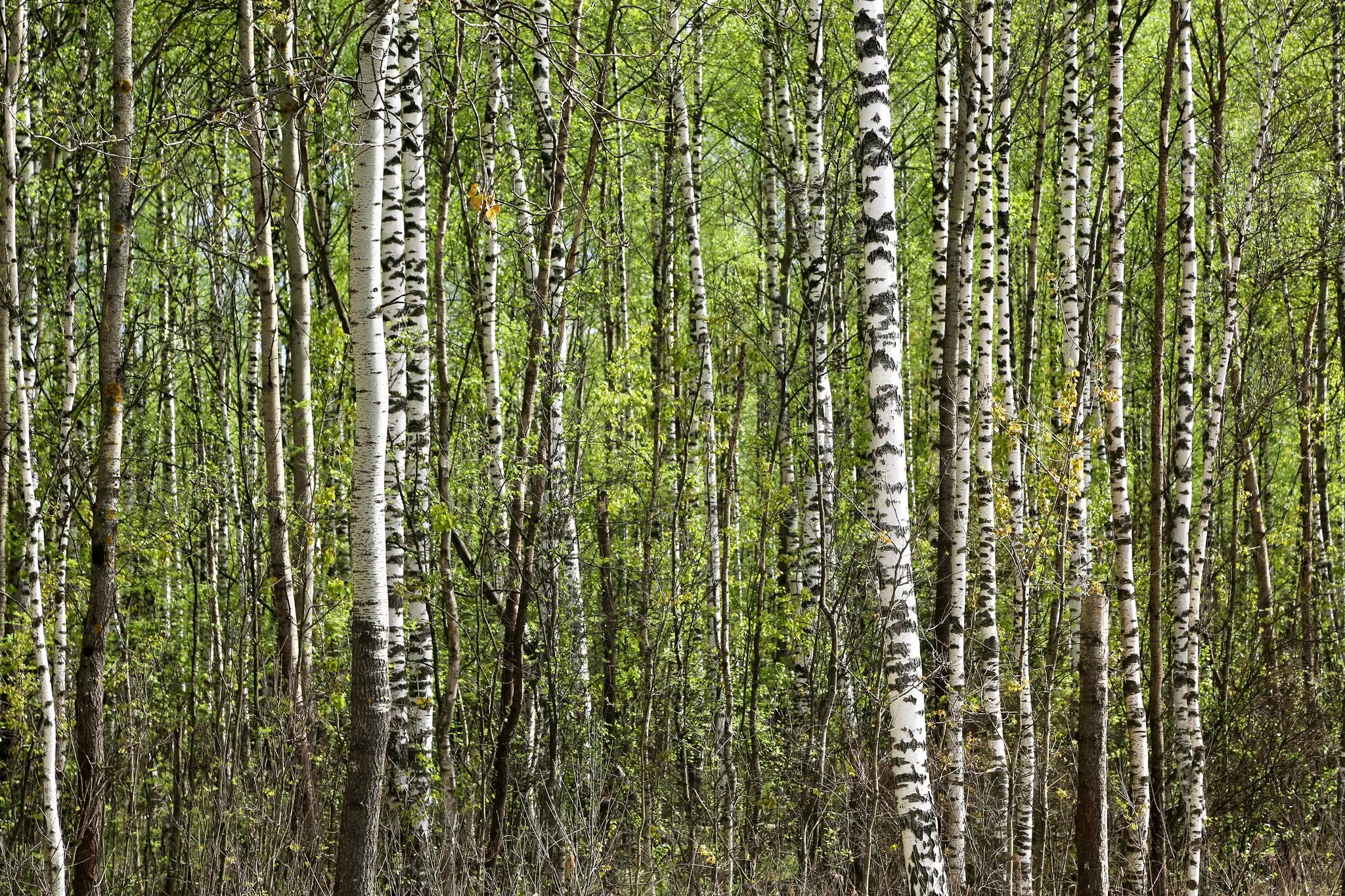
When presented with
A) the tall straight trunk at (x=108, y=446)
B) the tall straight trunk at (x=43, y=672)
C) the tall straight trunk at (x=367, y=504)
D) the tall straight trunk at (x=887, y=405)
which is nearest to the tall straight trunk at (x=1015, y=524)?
the tall straight trunk at (x=887, y=405)

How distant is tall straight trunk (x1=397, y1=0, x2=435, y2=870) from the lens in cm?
656

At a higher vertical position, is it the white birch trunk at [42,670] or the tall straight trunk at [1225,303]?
the tall straight trunk at [1225,303]

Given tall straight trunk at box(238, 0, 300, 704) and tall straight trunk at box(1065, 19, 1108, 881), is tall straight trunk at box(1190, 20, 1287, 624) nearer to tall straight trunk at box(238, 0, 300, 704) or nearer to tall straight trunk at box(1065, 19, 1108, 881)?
tall straight trunk at box(1065, 19, 1108, 881)

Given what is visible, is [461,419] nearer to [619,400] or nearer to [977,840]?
[619,400]

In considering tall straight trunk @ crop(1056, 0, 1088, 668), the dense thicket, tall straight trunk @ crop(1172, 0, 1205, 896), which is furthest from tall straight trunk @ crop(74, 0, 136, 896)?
tall straight trunk @ crop(1172, 0, 1205, 896)

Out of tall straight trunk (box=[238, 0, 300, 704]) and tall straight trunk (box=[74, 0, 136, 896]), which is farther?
tall straight trunk (box=[238, 0, 300, 704])

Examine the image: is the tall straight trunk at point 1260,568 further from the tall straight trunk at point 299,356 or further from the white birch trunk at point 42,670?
the white birch trunk at point 42,670

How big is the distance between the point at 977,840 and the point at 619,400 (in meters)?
4.60

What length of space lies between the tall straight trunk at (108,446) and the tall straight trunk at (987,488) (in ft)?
17.8

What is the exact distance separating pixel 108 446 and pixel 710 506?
211 inches

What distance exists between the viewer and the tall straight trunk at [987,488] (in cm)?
770

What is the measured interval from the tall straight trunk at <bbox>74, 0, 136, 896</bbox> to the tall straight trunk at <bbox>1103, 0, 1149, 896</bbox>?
6067mm

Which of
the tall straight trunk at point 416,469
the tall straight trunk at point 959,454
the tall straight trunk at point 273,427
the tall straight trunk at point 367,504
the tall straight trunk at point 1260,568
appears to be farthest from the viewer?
the tall straight trunk at point 1260,568

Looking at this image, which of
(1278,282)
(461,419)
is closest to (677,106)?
(461,419)
